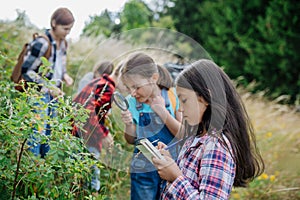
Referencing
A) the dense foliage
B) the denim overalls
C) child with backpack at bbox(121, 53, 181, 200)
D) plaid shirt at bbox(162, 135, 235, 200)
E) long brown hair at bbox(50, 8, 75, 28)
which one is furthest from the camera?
the dense foliage

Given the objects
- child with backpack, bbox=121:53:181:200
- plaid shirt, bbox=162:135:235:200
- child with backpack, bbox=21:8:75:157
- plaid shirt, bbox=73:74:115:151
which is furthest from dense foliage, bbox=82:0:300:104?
plaid shirt, bbox=162:135:235:200

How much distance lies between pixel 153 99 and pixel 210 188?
37.6 inches

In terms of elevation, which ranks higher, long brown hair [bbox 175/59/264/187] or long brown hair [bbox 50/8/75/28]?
long brown hair [bbox 50/8/75/28]

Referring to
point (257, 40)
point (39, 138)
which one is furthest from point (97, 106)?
point (257, 40)

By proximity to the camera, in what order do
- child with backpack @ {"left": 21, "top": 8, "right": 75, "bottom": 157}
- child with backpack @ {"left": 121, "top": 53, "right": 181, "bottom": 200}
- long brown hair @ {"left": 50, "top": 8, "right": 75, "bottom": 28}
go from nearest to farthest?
child with backpack @ {"left": 121, "top": 53, "right": 181, "bottom": 200}
child with backpack @ {"left": 21, "top": 8, "right": 75, "bottom": 157}
long brown hair @ {"left": 50, "top": 8, "right": 75, "bottom": 28}

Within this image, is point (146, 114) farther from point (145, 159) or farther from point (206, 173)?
point (206, 173)

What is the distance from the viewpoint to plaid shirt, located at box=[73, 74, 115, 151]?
2675 mm

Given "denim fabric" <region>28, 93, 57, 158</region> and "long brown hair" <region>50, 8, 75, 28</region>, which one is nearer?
"denim fabric" <region>28, 93, 57, 158</region>

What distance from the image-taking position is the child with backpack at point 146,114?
2508 millimetres

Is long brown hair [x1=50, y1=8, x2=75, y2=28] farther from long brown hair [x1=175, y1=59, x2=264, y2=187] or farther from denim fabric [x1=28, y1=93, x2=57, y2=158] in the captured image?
long brown hair [x1=175, y1=59, x2=264, y2=187]

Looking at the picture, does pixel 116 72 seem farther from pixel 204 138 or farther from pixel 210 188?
pixel 210 188

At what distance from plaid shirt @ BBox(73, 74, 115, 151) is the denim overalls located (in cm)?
25

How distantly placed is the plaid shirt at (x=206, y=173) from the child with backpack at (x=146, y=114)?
2.01 feet

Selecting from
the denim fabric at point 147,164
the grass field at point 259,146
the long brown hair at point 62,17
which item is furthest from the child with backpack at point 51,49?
the denim fabric at point 147,164
